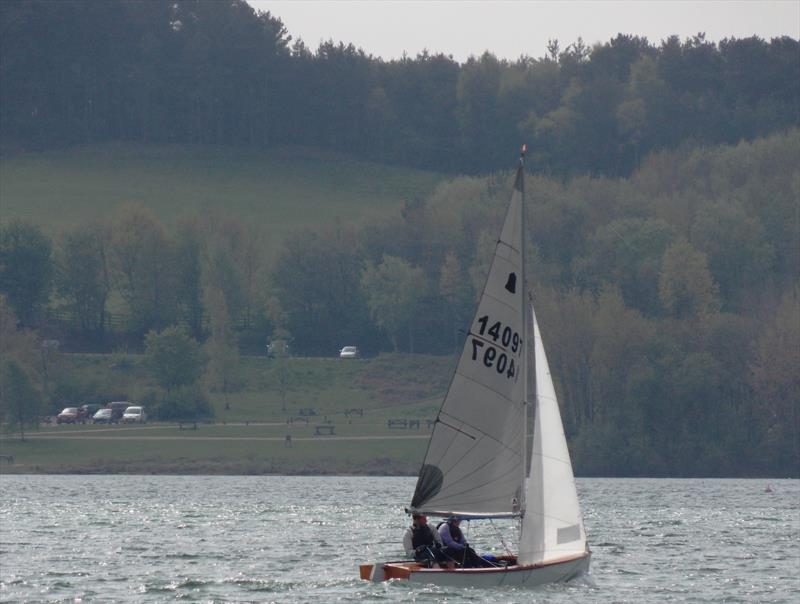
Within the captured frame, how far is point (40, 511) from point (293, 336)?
82218 millimetres

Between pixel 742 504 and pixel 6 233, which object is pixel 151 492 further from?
pixel 6 233

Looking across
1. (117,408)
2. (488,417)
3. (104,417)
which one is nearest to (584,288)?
(117,408)

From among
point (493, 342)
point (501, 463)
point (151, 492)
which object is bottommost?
point (151, 492)

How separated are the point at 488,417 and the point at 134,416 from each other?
82.3 meters

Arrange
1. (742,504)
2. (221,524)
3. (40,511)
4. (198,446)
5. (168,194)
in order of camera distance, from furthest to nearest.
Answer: (168,194)
(198,446)
(742,504)
(40,511)
(221,524)

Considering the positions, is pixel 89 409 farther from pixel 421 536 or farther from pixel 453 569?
pixel 453 569

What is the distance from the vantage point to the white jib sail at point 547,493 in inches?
1724

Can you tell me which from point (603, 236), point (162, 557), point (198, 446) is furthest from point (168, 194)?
point (162, 557)

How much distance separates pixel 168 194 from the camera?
196125 mm

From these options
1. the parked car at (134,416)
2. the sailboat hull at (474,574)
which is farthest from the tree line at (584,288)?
the sailboat hull at (474,574)

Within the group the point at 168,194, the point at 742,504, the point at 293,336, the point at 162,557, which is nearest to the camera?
the point at 162,557

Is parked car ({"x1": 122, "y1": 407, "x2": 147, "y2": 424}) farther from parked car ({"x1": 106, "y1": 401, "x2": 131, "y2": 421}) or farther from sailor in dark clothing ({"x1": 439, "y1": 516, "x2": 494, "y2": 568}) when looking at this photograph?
sailor in dark clothing ({"x1": 439, "y1": 516, "x2": 494, "y2": 568})

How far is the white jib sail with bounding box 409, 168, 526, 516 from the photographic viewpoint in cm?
4328

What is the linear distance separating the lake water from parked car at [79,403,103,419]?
82.0 feet
